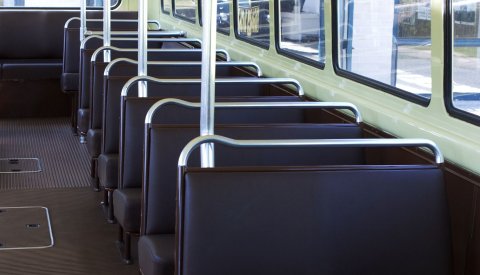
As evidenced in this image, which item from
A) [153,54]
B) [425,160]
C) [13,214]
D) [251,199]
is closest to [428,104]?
[425,160]

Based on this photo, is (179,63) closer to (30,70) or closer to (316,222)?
(316,222)

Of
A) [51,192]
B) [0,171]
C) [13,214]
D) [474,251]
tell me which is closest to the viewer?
[474,251]

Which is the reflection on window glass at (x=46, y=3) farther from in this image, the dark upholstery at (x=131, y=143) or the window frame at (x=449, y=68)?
the window frame at (x=449, y=68)

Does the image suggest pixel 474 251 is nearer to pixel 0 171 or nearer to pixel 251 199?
pixel 251 199

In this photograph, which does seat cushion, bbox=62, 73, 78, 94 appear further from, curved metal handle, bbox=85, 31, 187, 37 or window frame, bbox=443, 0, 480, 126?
window frame, bbox=443, 0, 480, 126

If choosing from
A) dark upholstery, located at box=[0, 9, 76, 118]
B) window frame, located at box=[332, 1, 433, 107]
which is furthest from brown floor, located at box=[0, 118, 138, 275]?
window frame, located at box=[332, 1, 433, 107]

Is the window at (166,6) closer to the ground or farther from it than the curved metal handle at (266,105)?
farther from it

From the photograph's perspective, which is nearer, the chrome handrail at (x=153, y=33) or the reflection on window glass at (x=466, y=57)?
the reflection on window glass at (x=466, y=57)

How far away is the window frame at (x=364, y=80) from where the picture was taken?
3059 mm

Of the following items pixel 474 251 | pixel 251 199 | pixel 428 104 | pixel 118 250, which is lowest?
pixel 118 250

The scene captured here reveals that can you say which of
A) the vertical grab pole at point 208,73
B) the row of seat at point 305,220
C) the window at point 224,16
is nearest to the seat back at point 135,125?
the row of seat at point 305,220

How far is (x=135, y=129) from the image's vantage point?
141 inches

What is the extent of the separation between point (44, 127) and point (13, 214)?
2.68m

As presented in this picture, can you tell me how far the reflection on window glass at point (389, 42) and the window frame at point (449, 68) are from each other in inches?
5.3
